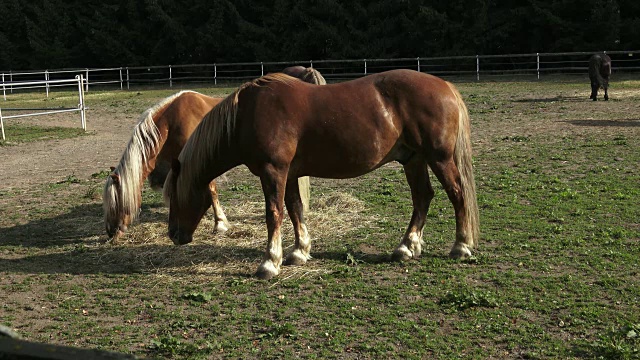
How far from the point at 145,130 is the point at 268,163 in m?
1.88

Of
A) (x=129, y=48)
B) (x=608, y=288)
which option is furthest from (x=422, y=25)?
(x=608, y=288)

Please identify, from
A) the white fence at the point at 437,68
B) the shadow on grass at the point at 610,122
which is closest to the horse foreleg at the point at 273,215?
the shadow on grass at the point at 610,122

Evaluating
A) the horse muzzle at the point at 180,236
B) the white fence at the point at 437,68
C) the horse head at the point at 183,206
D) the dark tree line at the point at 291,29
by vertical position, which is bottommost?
the horse muzzle at the point at 180,236

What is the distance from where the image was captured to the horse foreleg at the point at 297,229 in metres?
5.62

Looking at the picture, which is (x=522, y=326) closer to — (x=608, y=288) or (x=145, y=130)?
(x=608, y=288)

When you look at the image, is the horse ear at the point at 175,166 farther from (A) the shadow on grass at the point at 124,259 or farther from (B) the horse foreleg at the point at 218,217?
(B) the horse foreleg at the point at 218,217

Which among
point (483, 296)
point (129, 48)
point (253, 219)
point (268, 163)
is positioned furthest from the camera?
point (129, 48)

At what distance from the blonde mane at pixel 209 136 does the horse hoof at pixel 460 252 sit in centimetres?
202

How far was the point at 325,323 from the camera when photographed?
4.29 metres

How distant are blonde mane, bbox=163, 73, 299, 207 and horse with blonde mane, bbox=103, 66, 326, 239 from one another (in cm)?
89

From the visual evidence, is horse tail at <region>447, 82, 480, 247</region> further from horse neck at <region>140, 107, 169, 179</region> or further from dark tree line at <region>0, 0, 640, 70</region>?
dark tree line at <region>0, 0, 640, 70</region>

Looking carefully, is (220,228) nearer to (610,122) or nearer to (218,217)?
(218,217)

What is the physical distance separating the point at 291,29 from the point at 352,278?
2953cm

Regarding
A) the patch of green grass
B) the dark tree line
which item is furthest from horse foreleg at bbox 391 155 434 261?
the dark tree line
